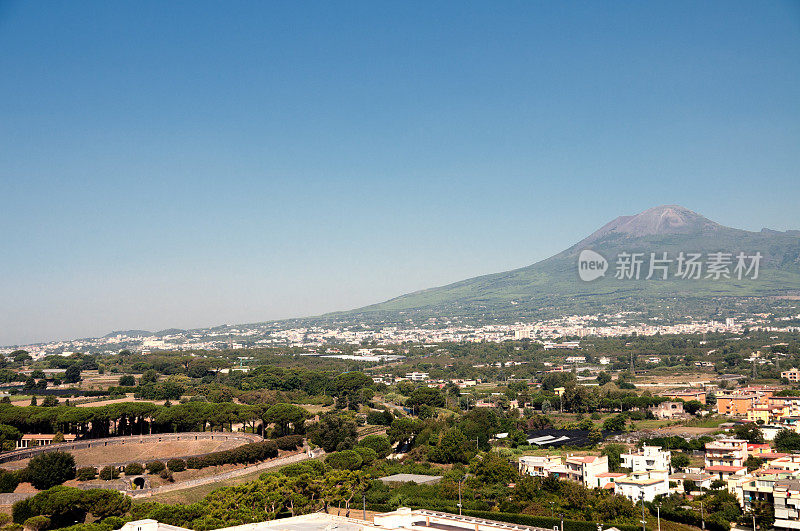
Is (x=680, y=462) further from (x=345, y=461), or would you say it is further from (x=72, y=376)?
(x=72, y=376)

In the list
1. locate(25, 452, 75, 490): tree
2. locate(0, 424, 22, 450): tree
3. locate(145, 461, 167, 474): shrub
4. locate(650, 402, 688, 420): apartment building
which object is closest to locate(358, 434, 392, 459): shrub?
locate(145, 461, 167, 474): shrub

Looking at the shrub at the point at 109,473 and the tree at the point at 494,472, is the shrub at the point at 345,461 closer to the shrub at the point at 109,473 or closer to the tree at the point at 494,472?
the tree at the point at 494,472

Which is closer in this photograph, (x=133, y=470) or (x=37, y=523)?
(x=37, y=523)

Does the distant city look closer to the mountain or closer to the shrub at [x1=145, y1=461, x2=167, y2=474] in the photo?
the mountain

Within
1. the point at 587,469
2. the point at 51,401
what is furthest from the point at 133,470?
the point at 51,401

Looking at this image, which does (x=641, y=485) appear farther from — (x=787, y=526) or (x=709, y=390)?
(x=709, y=390)

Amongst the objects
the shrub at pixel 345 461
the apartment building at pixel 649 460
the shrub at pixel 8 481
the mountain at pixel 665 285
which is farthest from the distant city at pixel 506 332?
the shrub at pixel 8 481

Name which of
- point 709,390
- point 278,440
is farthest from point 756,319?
point 278,440
